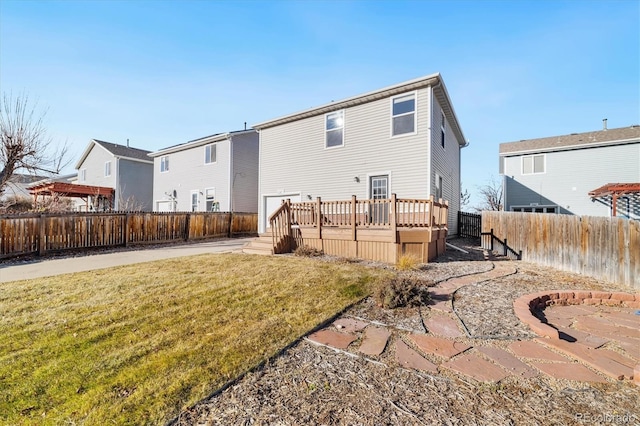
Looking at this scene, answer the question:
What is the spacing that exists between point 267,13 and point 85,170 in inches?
972

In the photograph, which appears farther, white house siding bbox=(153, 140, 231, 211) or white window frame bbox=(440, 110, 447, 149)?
white house siding bbox=(153, 140, 231, 211)

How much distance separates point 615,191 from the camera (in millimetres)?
13172

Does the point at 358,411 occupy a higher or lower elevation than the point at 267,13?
lower

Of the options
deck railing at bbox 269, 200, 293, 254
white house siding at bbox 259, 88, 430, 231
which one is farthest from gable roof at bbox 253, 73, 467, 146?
deck railing at bbox 269, 200, 293, 254

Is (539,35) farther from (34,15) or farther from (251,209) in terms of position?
(251,209)

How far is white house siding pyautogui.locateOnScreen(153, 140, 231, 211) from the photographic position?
1720cm

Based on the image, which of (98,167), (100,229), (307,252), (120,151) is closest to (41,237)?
(100,229)

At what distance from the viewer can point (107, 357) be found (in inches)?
105

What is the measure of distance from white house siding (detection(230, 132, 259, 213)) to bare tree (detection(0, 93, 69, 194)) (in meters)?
8.60

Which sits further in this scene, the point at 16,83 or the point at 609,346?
the point at 16,83

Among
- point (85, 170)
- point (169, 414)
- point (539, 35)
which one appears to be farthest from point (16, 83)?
point (85, 170)

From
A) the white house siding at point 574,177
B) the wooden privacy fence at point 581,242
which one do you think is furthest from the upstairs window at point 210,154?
the white house siding at point 574,177

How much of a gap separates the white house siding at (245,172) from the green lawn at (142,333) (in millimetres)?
11388

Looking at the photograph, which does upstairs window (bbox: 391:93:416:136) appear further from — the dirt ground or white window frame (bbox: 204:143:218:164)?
white window frame (bbox: 204:143:218:164)
